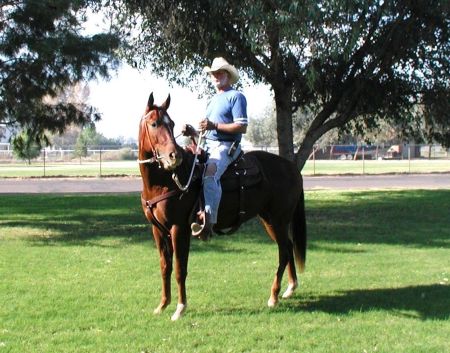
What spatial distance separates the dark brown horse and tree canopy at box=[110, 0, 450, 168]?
4626 mm

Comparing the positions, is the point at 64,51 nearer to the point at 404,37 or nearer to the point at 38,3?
the point at 38,3

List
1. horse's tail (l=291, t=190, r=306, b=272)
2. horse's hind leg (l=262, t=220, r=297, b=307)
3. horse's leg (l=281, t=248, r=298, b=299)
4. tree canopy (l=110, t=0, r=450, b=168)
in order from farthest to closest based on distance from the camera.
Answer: tree canopy (l=110, t=0, r=450, b=168), horse's tail (l=291, t=190, r=306, b=272), horse's leg (l=281, t=248, r=298, b=299), horse's hind leg (l=262, t=220, r=297, b=307)

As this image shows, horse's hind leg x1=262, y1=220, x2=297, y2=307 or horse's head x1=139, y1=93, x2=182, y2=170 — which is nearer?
horse's head x1=139, y1=93, x2=182, y2=170

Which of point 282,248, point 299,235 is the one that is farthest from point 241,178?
point 299,235

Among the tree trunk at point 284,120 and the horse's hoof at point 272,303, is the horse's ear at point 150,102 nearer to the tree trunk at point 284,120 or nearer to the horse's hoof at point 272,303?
the horse's hoof at point 272,303

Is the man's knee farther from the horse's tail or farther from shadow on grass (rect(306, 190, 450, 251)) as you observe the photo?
shadow on grass (rect(306, 190, 450, 251))

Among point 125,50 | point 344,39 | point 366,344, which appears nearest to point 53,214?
point 125,50

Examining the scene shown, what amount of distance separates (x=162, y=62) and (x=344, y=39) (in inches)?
207

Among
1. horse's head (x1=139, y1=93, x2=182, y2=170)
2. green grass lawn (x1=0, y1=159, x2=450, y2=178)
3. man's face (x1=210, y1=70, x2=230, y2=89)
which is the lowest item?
green grass lawn (x1=0, y1=159, x2=450, y2=178)

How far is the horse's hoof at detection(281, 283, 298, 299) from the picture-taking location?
7211 millimetres

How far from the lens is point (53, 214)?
16.1 meters

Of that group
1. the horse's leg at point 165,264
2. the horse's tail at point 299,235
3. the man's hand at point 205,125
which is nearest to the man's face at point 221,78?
the man's hand at point 205,125

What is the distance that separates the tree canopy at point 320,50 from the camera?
1136 centimetres

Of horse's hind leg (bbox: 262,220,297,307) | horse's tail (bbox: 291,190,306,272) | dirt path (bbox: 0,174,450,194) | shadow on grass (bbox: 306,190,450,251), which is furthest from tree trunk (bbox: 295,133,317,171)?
dirt path (bbox: 0,174,450,194)
